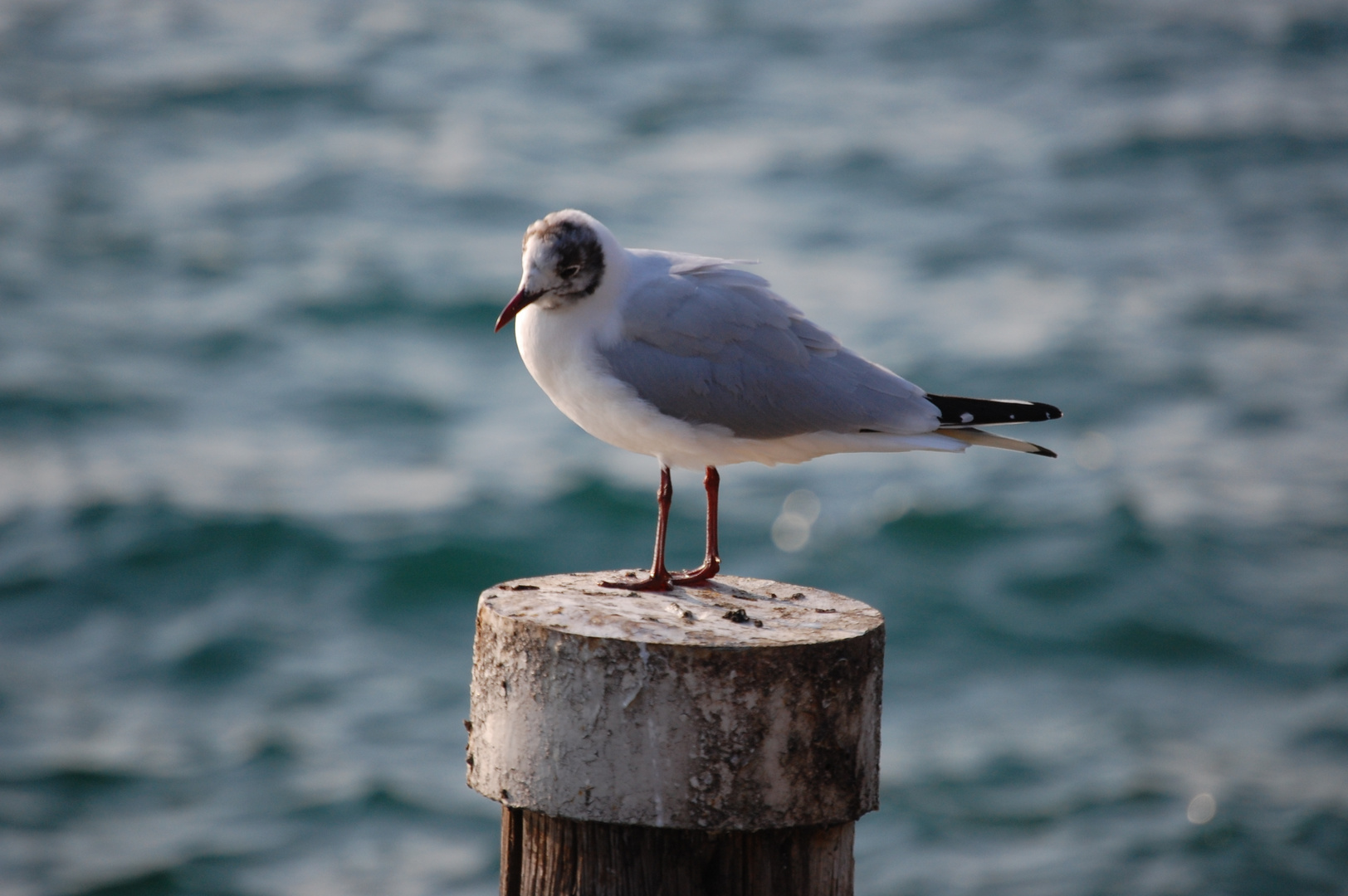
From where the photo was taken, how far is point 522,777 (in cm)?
314

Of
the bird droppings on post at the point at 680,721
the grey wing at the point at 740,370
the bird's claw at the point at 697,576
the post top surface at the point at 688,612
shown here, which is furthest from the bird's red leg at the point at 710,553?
the bird droppings on post at the point at 680,721

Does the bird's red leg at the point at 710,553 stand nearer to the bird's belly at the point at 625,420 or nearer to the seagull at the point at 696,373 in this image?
the seagull at the point at 696,373

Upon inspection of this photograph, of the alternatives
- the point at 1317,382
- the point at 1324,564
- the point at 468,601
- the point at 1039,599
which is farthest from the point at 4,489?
the point at 1317,382

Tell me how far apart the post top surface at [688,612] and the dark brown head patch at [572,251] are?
0.87 meters

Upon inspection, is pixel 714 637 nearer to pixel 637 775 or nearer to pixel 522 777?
pixel 637 775

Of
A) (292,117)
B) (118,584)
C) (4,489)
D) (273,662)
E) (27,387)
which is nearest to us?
(273,662)

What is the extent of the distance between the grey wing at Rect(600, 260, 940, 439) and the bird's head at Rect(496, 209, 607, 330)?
197 millimetres

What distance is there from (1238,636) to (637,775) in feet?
30.4

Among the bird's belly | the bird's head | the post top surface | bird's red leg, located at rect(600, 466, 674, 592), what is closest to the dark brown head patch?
the bird's head

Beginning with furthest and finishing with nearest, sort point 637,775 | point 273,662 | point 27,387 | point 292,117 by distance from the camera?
1. point 292,117
2. point 27,387
3. point 273,662
4. point 637,775

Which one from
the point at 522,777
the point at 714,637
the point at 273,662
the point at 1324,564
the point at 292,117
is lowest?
the point at 273,662

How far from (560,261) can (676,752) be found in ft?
5.32

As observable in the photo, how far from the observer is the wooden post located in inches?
118

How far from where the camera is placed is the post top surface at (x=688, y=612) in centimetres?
312
